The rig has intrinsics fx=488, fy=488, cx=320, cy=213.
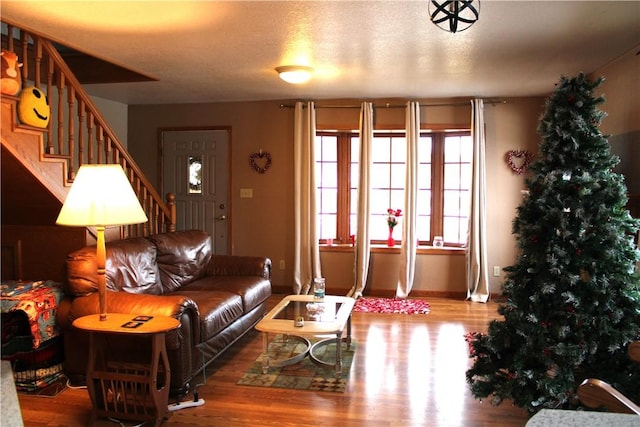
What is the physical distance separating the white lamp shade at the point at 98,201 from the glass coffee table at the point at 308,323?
4.12 ft

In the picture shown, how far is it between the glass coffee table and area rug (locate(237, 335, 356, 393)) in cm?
4

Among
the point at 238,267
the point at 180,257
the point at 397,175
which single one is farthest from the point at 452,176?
the point at 180,257

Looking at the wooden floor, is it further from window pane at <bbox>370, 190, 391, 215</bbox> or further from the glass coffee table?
window pane at <bbox>370, 190, 391, 215</bbox>

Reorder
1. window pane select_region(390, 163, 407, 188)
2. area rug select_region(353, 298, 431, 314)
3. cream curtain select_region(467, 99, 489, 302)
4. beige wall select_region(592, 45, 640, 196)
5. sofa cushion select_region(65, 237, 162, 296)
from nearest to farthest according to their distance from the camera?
sofa cushion select_region(65, 237, 162, 296), beige wall select_region(592, 45, 640, 196), area rug select_region(353, 298, 431, 314), cream curtain select_region(467, 99, 489, 302), window pane select_region(390, 163, 407, 188)

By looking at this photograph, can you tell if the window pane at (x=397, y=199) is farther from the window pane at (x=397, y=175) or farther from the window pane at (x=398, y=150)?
the window pane at (x=398, y=150)

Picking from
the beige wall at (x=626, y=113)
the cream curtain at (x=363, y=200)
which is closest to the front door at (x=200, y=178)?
the cream curtain at (x=363, y=200)

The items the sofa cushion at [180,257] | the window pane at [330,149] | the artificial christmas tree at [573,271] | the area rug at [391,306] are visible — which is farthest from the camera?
the window pane at [330,149]

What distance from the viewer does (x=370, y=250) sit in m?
6.05

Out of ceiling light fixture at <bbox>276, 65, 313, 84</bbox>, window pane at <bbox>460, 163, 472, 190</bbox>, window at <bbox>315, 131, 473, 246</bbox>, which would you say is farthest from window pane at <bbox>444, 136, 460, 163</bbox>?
ceiling light fixture at <bbox>276, 65, 313, 84</bbox>

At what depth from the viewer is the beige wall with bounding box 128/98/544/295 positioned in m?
5.86

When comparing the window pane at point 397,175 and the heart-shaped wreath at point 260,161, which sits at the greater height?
the heart-shaped wreath at point 260,161

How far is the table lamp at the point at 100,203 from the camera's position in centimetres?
265

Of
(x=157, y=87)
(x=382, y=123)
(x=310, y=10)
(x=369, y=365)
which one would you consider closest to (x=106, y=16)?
(x=310, y=10)

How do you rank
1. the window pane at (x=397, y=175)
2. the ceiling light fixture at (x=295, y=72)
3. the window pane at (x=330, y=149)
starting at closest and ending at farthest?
the ceiling light fixture at (x=295, y=72)
the window pane at (x=397, y=175)
the window pane at (x=330, y=149)
